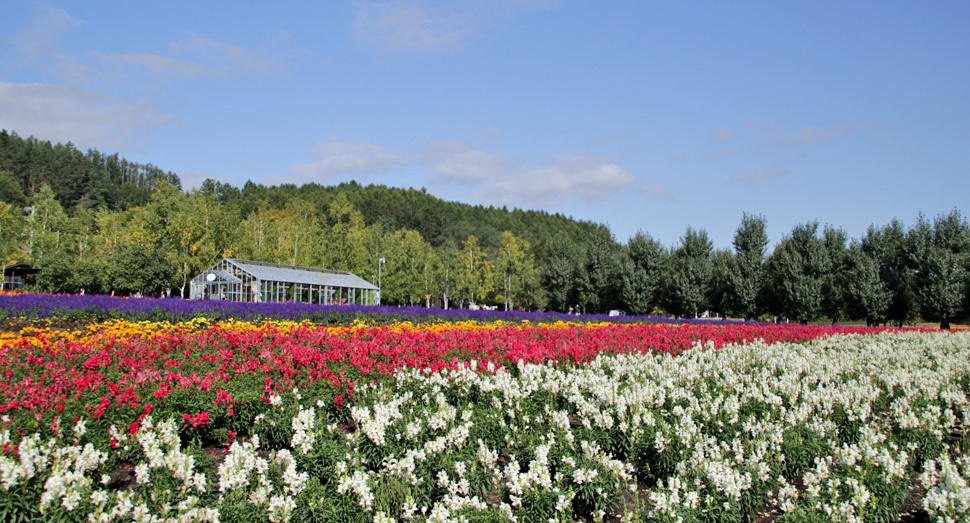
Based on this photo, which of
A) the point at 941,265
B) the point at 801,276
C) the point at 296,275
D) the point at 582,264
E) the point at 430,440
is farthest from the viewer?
the point at 582,264

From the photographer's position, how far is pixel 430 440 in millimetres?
5801

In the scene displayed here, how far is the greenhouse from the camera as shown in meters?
33.7

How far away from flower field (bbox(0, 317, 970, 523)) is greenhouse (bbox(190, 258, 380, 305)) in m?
25.6

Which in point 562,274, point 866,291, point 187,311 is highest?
point 562,274

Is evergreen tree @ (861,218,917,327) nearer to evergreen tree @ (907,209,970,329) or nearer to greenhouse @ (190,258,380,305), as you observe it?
evergreen tree @ (907,209,970,329)

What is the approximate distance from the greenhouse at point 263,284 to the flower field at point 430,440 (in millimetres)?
25574

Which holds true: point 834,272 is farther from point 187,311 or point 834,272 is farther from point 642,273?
point 187,311

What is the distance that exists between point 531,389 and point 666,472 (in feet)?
6.83

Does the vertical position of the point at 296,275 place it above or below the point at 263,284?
above

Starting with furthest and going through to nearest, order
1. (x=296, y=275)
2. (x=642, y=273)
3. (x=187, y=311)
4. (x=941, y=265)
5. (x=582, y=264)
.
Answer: (x=582, y=264)
(x=642, y=273)
(x=296, y=275)
(x=941, y=265)
(x=187, y=311)

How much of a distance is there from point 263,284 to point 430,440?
31046 millimetres

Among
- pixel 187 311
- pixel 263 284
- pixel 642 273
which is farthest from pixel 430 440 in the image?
pixel 642 273

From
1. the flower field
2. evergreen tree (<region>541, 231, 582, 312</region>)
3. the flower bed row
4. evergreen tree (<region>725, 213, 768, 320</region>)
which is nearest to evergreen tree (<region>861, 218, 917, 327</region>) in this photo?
evergreen tree (<region>725, 213, 768, 320</region>)

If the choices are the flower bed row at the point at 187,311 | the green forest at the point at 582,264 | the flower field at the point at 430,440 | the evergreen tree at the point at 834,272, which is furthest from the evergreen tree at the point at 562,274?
the flower field at the point at 430,440
